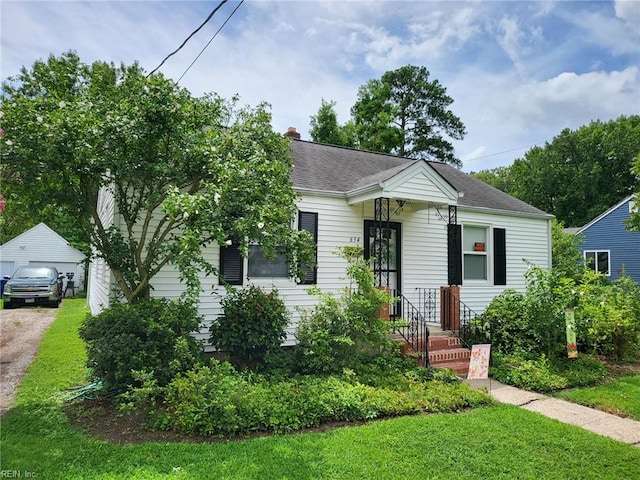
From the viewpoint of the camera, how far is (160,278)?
649 centimetres

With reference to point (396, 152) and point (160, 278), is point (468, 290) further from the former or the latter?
point (396, 152)

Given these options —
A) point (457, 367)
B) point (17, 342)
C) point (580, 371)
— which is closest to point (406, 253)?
point (457, 367)

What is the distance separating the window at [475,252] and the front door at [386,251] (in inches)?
83.0

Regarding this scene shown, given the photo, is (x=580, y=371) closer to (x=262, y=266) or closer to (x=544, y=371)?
(x=544, y=371)

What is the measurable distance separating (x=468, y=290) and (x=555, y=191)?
105ft

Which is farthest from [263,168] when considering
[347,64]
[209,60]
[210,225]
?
[347,64]

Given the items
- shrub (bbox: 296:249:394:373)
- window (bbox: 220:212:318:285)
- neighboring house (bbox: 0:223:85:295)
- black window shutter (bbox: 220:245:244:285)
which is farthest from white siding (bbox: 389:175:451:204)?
neighboring house (bbox: 0:223:85:295)

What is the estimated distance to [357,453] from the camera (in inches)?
146

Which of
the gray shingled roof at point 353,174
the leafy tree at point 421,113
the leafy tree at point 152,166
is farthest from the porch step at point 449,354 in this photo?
the leafy tree at point 421,113

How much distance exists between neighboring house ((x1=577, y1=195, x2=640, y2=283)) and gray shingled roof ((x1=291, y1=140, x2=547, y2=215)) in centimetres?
1354

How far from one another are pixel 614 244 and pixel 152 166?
24561mm

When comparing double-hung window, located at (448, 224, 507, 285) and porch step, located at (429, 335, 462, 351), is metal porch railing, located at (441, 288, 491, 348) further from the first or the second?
double-hung window, located at (448, 224, 507, 285)

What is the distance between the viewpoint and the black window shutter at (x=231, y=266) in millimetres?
6973

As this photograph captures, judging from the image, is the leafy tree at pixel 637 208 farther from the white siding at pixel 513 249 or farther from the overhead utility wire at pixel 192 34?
the overhead utility wire at pixel 192 34
